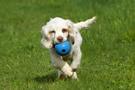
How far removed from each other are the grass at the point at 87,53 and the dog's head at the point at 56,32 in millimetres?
670

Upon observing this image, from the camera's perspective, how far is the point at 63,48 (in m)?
4.66

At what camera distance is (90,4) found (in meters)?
10.7

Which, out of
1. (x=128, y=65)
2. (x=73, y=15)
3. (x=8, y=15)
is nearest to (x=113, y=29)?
(x=128, y=65)

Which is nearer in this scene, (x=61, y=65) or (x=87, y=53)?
(x=61, y=65)

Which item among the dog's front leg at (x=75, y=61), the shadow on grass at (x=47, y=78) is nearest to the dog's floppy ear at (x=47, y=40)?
the dog's front leg at (x=75, y=61)

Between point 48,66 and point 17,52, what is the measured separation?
132cm

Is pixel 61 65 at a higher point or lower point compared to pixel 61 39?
lower

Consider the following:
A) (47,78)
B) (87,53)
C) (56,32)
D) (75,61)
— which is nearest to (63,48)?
(56,32)

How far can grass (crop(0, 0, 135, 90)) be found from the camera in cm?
503

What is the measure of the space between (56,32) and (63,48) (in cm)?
26

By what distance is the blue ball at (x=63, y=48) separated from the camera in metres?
4.65

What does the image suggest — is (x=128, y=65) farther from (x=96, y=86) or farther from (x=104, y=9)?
(x=104, y=9)

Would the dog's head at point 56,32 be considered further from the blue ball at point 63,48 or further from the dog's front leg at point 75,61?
the dog's front leg at point 75,61

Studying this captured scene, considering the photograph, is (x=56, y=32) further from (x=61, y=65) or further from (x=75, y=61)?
(x=75, y=61)
